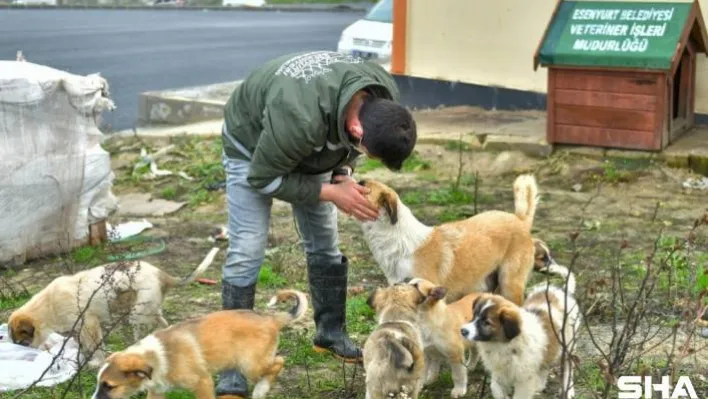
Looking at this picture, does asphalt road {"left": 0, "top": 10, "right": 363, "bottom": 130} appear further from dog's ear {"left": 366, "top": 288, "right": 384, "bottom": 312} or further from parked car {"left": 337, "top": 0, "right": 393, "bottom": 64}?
dog's ear {"left": 366, "top": 288, "right": 384, "bottom": 312}

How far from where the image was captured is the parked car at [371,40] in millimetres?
19375

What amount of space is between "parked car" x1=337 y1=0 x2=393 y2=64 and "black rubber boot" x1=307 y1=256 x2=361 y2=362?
12.7 meters

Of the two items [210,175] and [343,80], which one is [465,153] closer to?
[210,175]

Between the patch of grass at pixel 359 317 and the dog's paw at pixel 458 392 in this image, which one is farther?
the patch of grass at pixel 359 317

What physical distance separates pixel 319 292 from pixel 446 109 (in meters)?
8.43

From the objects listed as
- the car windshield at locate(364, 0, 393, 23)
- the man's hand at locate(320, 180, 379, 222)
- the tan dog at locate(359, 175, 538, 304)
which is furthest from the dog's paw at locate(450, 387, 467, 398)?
the car windshield at locate(364, 0, 393, 23)

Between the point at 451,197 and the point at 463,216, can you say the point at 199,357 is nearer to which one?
the point at 463,216

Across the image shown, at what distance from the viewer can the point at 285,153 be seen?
553cm

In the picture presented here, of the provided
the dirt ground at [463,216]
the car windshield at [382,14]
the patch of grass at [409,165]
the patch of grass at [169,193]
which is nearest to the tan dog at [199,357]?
the dirt ground at [463,216]

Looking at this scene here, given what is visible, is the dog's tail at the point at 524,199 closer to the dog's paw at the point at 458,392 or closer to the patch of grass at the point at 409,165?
the dog's paw at the point at 458,392

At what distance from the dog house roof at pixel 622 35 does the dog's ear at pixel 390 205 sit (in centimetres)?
530

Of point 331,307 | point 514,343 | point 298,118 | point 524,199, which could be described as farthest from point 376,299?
point 524,199

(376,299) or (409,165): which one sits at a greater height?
(376,299)

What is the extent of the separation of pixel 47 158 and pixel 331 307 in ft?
11.5
